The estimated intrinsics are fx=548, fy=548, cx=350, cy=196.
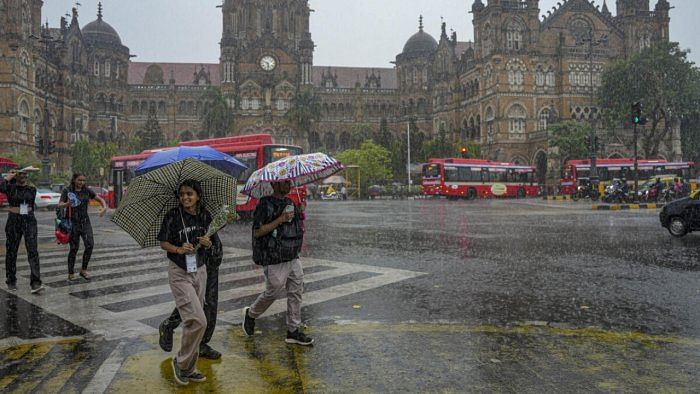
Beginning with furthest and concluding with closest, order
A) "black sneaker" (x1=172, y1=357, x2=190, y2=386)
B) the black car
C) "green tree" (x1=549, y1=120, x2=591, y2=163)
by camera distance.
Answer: "green tree" (x1=549, y1=120, x2=591, y2=163), the black car, "black sneaker" (x1=172, y1=357, x2=190, y2=386)

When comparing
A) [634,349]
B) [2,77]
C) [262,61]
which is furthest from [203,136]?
[634,349]

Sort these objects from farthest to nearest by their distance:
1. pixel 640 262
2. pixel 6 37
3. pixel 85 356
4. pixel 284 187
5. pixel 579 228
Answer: pixel 6 37, pixel 579 228, pixel 640 262, pixel 284 187, pixel 85 356

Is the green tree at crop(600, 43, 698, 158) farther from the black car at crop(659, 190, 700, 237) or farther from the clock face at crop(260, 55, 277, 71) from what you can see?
the black car at crop(659, 190, 700, 237)

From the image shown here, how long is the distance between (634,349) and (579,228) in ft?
38.6

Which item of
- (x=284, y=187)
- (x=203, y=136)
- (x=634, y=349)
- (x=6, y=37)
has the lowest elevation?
(x=634, y=349)

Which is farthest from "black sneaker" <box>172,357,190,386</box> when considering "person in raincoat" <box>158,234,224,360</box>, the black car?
the black car

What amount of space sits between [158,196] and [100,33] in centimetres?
7449

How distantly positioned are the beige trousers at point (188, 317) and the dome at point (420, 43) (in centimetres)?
7456

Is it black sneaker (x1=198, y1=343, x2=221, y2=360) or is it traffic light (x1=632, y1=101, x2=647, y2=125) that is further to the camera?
traffic light (x1=632, y1=101, x2=647, y2=125)

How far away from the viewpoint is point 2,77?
46281 mm

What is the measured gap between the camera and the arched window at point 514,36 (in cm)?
5484

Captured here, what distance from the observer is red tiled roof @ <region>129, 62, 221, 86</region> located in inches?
3088

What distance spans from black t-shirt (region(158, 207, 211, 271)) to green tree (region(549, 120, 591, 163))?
4842 cm

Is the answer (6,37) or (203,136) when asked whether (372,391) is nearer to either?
(6,37)
